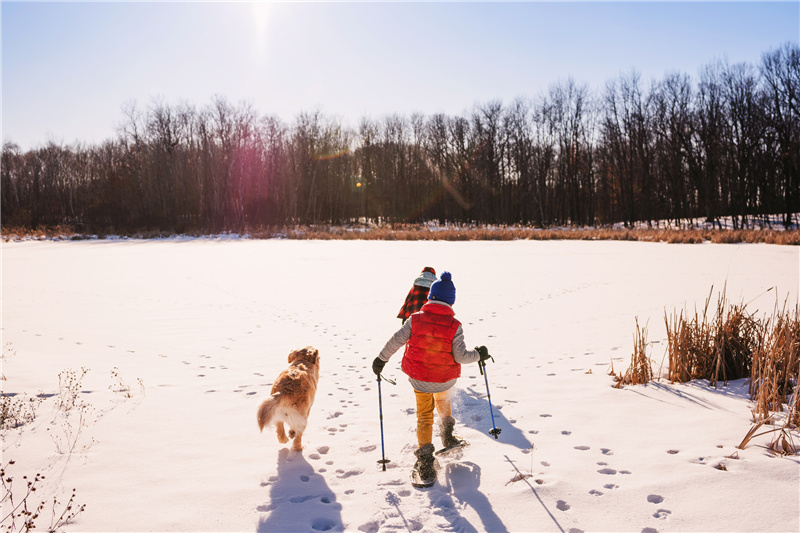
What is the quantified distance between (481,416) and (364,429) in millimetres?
1211

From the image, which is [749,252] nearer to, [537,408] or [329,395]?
[537,408]

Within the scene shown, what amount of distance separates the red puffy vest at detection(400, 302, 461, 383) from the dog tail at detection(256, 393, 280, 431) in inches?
41.9

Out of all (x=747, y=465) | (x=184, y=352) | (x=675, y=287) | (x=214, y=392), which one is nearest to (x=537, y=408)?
(x=747, y=465)

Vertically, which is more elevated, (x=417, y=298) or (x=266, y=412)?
(x=417, y=298)

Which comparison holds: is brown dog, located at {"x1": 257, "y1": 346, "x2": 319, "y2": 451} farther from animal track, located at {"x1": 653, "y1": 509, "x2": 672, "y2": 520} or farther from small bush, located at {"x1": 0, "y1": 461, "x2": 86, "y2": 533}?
animal track, located at {"x1": 653, "y1": 509, "x2": 672, "y2": 520}

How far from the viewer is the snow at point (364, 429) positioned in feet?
9.32

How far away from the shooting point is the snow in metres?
2.84

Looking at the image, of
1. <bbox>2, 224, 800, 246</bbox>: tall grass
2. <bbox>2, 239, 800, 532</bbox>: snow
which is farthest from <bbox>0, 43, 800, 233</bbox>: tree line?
<bbox>2, 239, 800, 532</bbox>: snow

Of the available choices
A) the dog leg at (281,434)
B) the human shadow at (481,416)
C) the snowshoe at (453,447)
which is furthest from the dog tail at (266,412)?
the human shadow at (481,416)

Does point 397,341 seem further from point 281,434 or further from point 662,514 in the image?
point 662,514

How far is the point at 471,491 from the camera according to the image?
310 cm

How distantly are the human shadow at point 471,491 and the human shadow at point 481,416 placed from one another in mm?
578

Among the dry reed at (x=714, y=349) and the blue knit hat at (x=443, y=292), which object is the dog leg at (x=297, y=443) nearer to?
the blue knit hat at (x=443, y=292)

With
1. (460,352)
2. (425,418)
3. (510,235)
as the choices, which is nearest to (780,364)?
(460,352)
